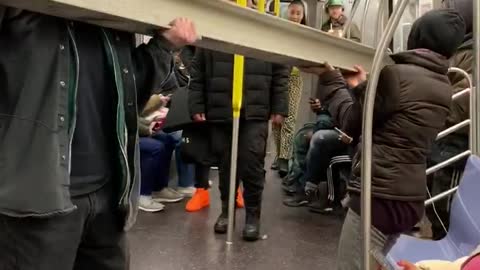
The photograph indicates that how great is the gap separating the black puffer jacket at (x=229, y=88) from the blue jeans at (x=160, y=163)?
2.34ft

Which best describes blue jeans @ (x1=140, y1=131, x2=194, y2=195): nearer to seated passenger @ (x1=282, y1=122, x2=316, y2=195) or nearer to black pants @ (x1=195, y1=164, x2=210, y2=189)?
black pants @ (x1=195, y1=164, x2=210, y2=189)

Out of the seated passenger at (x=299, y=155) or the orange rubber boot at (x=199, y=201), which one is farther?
the seated passenger at (x=299, y=155)

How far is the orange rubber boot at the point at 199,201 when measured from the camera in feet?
12.5

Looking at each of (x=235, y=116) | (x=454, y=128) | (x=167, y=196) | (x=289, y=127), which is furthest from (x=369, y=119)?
(x=289, y=127)

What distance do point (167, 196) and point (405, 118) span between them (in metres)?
2.77

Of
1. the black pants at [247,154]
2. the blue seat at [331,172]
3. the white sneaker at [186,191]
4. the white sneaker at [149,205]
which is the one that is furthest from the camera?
the white sneaker at [186,191]

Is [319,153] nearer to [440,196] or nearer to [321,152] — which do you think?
[321,152]

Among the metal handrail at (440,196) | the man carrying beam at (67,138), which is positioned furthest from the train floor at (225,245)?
the man carrying beam at (67,138)

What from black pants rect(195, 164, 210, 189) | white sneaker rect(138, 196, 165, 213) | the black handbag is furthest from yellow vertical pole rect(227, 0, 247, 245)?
white sneaker rect(138, 196, 165, 213)

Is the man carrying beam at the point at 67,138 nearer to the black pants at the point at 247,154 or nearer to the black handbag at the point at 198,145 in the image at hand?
the black pants at the point at 247,154

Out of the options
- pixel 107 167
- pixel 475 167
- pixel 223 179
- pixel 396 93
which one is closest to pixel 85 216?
pixel 107 167

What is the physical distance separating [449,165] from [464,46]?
1.74 feet

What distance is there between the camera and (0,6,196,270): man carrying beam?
3.74ft

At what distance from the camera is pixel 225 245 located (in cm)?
309
